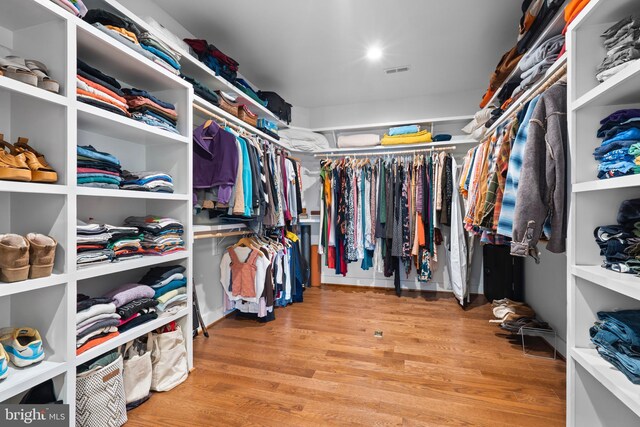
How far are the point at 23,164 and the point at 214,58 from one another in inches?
65.4

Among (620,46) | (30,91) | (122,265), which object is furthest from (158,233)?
(620,46)

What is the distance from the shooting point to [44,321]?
119 cm

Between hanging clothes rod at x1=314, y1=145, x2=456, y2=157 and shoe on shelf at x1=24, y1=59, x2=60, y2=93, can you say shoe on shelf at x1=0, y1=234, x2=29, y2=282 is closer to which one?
shoe on shelf at x1=24, y1=59, x2=60, y2=93

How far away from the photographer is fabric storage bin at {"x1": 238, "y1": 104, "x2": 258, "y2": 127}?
2.54 m

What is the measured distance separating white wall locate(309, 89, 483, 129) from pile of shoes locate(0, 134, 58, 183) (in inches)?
134

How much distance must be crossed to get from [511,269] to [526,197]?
205 cm

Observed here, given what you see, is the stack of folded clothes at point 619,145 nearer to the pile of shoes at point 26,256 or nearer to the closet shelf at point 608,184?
the closet shelf at point 608,184

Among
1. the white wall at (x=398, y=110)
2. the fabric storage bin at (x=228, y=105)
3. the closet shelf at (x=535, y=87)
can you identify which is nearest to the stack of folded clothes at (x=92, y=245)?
the fabric storage bin at (x=228, y=105)

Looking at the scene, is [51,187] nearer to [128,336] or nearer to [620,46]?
[128,336]

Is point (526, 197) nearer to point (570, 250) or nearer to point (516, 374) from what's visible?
point (570, 250)

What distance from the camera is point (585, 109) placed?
1162 mm

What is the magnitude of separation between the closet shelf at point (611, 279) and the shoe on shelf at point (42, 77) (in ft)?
7.29

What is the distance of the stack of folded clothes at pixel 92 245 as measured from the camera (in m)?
1.27

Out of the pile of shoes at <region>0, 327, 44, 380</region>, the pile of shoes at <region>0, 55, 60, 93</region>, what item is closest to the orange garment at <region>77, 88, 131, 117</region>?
the pile of shoes at <region>0, 55, 60, 93</region>
